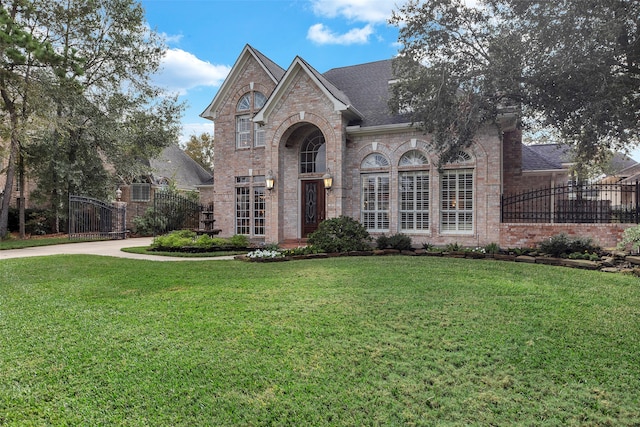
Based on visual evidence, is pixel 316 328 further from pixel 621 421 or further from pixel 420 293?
pixel 621 421

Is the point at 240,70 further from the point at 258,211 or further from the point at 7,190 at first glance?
the point at 7,190

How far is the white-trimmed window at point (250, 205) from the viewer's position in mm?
15617

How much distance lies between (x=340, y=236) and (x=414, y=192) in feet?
11.6

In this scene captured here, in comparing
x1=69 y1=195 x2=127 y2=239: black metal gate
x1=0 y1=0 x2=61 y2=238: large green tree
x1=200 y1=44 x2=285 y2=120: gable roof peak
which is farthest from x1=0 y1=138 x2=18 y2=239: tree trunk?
x1=200 y1=44 x2=285 y2=120: gable roof peak

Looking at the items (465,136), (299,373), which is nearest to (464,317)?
(299,373)

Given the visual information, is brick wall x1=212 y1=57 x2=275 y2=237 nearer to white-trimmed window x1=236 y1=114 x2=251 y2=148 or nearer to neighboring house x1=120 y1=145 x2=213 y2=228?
white-trimmed window x1=236 y1=114 x2=251 y2=148

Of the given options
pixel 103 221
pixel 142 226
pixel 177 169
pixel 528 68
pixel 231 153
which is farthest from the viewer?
pixel 177 169

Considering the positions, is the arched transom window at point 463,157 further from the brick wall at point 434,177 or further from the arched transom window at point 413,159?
the arched transom window at point 413,159

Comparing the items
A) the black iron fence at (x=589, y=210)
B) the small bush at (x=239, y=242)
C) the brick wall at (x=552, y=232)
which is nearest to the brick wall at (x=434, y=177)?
the brick wall at (x=552, y=232)

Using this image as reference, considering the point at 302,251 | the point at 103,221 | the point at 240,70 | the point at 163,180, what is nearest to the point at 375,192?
the point at 302,251

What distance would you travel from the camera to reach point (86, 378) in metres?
3.23

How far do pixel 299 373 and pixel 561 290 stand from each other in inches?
202

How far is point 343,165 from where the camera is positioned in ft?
43.5

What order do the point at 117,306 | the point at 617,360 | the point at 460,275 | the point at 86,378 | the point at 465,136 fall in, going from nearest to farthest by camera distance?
1. the point at 86,378
2. the point at 617,360
3. the point at 117,306
4. the point at 460,275
5. the point at 465,136
